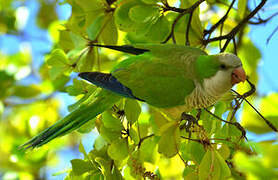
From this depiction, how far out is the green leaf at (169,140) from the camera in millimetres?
1325

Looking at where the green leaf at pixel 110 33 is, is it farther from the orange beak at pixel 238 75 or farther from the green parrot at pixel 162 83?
the orange beak at pixel 238 75

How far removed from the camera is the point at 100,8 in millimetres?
1562

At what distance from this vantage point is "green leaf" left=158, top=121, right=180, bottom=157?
1.33 meters

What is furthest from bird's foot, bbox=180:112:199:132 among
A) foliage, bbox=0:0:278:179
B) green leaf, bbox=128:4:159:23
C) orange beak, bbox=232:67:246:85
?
green leaf, bbox=128:4:159:23

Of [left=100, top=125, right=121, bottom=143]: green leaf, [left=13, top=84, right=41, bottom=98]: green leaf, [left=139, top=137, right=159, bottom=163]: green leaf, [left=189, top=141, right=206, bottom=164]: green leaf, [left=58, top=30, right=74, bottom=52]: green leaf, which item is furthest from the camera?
[left=13, top=84, right=41, bottom=98]: green leaf

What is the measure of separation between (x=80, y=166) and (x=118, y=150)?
0.17m

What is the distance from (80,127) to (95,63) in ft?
1.33

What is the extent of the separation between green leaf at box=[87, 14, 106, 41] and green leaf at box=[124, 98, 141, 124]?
1.27 ft

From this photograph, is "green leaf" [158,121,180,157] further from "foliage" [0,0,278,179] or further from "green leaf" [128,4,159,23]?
"green leaf" [128,4,159,23]

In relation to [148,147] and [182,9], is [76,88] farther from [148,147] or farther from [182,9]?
[182,9]

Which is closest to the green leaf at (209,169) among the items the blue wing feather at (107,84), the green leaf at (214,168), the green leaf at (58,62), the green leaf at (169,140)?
the green leaf at (214,168)

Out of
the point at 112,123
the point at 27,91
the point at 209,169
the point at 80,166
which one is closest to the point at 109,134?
the point at 112,123

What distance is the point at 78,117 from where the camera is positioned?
57.4 inches

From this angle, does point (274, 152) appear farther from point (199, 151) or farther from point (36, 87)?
point (36, 87)
